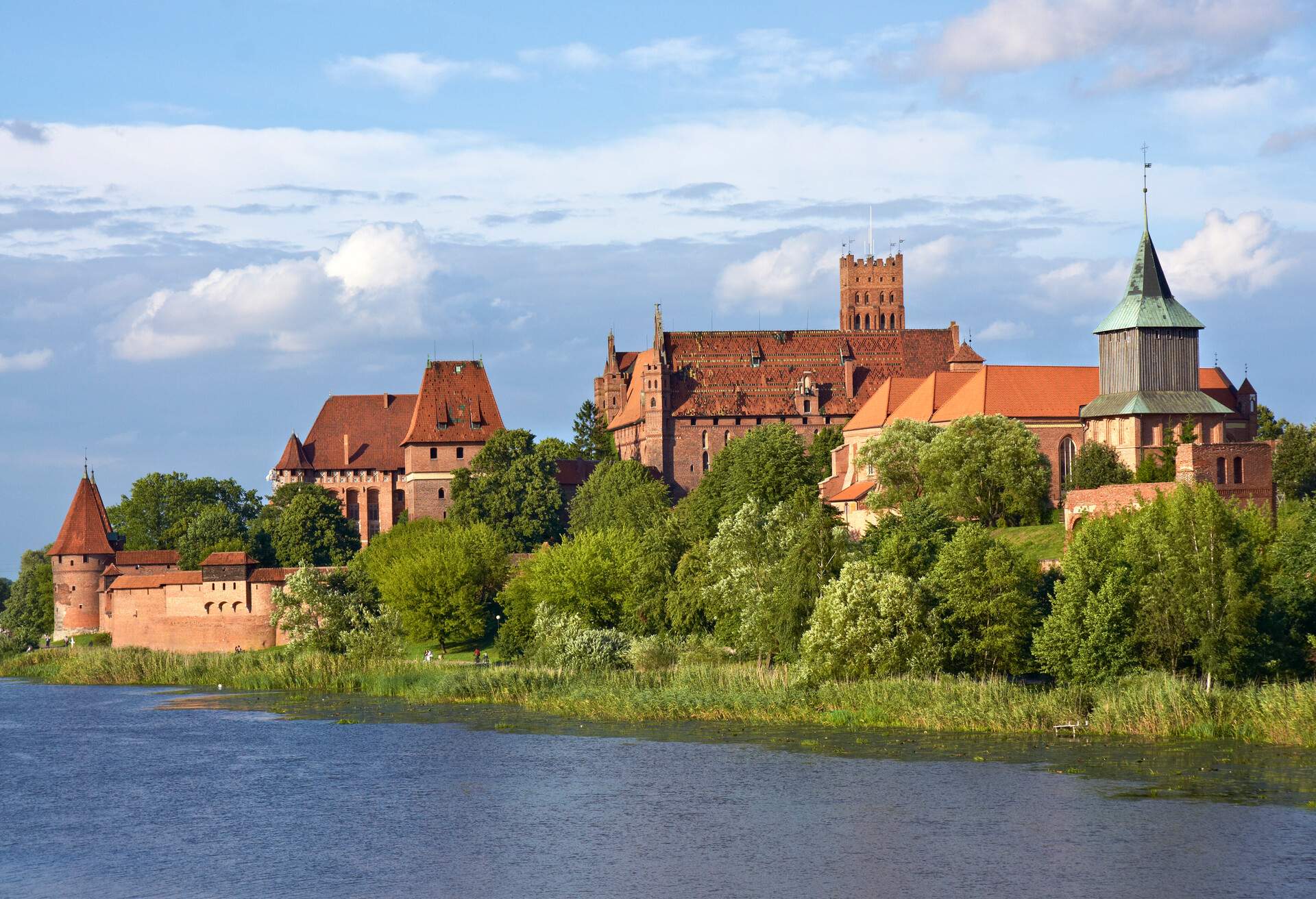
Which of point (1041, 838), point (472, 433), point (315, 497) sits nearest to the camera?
point (1041, 838)

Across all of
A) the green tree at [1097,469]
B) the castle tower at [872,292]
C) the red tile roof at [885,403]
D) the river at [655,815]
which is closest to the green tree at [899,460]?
the green tree at [1097,469]

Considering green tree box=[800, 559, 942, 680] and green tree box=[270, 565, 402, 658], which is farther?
green tree box=[270, 565, 402, 658]

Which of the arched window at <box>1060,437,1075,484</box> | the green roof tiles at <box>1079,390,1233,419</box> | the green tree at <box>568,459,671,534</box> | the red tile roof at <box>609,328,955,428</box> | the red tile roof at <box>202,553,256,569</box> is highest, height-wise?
the red tile roof at <box>609,328,955,428</box>

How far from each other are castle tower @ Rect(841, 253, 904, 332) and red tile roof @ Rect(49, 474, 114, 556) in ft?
186

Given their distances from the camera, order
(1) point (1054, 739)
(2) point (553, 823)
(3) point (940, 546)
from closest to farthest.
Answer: (2) point (553, 823), (1) point (1054, 739), (3) point (940, 546)

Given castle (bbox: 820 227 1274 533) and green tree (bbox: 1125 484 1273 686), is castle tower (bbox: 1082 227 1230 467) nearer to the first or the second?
castle (bbox: 820 227 1274 533)

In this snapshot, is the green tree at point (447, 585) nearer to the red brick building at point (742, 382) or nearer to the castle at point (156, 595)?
the castle at point (156, 595)

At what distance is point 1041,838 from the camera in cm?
2853

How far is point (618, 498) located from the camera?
3211 inches

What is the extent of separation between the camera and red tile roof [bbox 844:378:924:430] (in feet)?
243

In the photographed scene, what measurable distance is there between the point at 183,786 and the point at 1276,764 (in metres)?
22.7

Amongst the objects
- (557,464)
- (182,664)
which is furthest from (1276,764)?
(557,464)

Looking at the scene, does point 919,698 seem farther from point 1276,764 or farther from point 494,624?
point 494,624

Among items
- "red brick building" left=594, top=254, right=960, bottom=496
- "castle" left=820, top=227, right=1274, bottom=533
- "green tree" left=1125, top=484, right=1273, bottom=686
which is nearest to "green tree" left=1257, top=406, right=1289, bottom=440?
"castle" left=820, top=227, right=1274, bottom=533
